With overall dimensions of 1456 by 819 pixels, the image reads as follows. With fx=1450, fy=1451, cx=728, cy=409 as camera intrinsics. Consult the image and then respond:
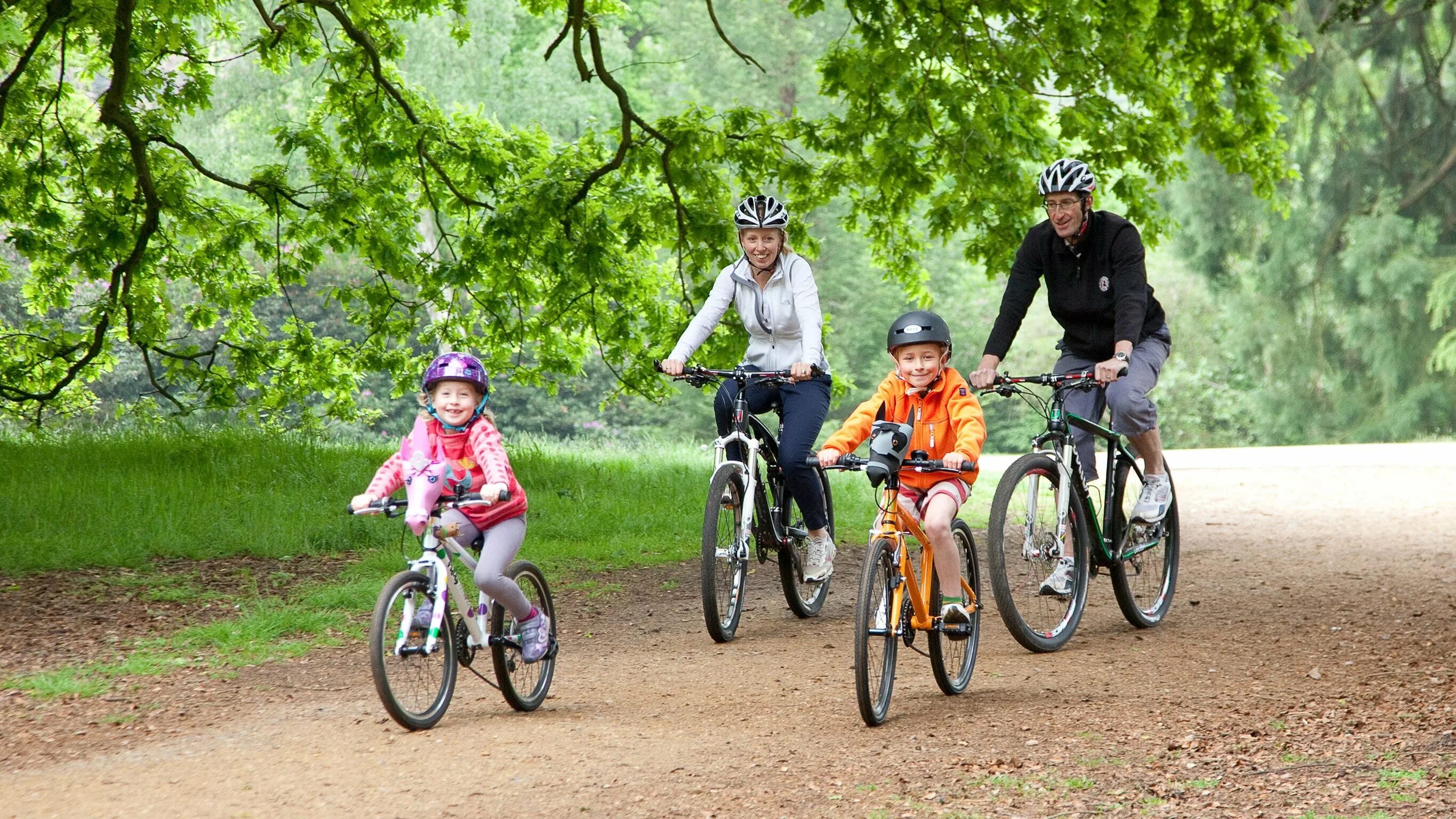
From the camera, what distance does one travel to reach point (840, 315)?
36.6 meters

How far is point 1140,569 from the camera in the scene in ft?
23.5

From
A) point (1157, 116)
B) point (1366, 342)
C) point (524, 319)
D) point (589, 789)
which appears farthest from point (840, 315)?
point (589, 789)

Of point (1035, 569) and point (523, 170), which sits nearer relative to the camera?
point (1035, 569)

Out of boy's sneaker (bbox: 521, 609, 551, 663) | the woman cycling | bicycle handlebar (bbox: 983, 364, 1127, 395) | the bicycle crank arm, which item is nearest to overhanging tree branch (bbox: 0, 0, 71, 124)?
the woman cycling

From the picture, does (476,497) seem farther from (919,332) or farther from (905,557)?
(919,332)

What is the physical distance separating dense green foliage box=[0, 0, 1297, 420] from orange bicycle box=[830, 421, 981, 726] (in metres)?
5.58

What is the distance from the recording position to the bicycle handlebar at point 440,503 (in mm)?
4996

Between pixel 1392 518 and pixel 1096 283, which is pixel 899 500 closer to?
pixel 1096 283

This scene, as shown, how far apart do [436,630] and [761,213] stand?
2.89 m

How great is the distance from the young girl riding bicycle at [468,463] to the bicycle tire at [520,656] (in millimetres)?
79

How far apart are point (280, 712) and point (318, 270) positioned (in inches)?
1024

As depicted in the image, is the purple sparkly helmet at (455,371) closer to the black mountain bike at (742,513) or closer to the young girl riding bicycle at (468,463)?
the young girl riding bicycle at (468,463)

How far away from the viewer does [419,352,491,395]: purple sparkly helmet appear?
5227mm

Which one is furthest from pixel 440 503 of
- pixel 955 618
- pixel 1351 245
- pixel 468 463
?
pixel 1351 245
